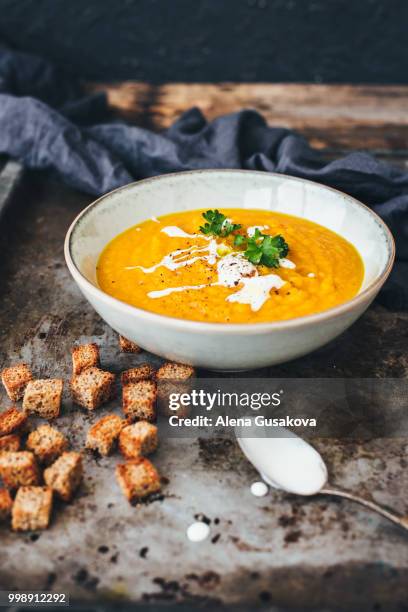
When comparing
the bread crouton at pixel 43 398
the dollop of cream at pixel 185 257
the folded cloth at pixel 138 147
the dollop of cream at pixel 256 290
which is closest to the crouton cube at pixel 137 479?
the bread crouton at pixel 43 398

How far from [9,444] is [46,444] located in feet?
0.33

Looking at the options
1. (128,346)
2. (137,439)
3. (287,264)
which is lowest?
(128,346)

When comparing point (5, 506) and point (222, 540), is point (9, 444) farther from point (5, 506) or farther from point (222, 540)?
point (222, 540)

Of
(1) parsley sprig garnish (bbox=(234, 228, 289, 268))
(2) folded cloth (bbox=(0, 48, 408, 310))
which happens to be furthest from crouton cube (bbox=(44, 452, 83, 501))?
(2) folded cloth (bbox=(0, 48, 408, 310))

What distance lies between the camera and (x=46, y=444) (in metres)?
1.69

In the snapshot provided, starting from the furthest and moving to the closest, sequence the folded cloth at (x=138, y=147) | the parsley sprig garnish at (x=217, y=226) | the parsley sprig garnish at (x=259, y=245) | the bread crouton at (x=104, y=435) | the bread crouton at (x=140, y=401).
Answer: the folded cloth at (x=138, y=147) → the parsley sprig garnish at (x=217, y=226) → the parsley sprig garnish at (x=259, y=245) → the bread crouton at (x=140, y=401) → the bread crouton at (x=104, y=435)

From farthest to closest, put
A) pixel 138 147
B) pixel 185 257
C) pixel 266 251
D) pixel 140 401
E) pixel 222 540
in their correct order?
pixel 138 147, pixel 185 257, pixel 266 251, pixel 140 401, pixel 222 540

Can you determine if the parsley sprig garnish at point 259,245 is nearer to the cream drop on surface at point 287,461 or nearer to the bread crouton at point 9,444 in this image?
the cream drop on surface at point 287,461

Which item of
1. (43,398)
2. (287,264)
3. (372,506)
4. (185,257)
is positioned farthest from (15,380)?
(372,506)

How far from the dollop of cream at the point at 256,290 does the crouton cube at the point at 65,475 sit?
25.3 inches

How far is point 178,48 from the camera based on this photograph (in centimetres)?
425

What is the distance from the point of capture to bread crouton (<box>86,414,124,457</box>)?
1.70 meters

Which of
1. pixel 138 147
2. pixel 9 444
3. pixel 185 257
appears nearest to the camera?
pixel 9 444

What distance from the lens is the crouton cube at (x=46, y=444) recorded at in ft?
5.53
